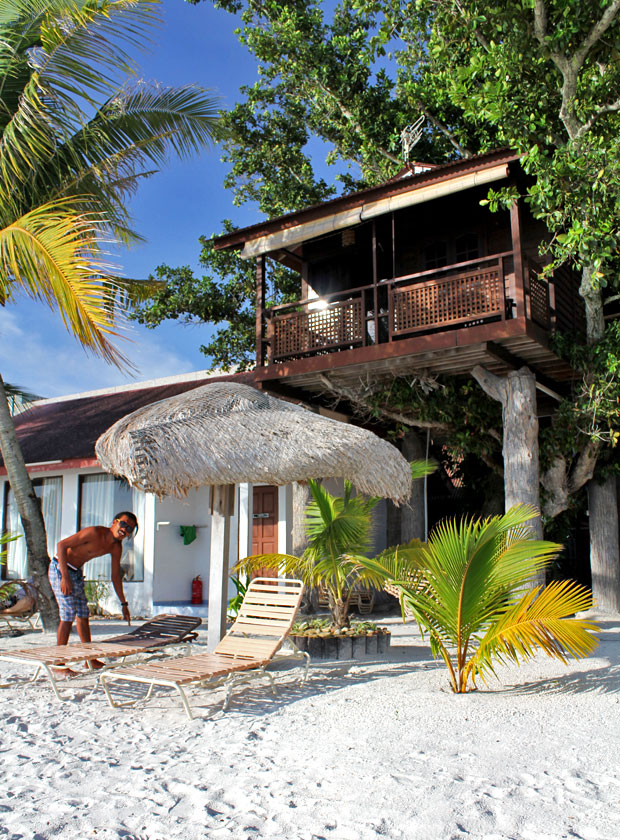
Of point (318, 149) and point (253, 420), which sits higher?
point (318, 149)

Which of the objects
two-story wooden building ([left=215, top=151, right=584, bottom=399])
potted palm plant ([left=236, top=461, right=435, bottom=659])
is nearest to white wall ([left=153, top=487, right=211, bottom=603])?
two-story wooden building ([left=215, top=151, right=584, bottom=399])

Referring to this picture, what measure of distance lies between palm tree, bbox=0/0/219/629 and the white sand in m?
4.44

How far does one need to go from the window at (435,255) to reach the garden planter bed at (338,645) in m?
7.44

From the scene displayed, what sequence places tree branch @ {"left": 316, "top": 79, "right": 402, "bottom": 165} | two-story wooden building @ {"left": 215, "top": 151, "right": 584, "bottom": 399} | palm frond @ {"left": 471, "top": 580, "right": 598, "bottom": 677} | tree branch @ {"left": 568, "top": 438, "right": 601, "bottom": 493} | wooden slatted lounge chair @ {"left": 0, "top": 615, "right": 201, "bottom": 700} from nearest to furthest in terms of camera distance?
palm frond @ {"left": 471, "top": 580, "right": 598, "bottom": 677} → wooden slatted lounge chair @ {"left": 0, "top": 615, "right": 201, "bottom": 700} → two-story wooden building @ {"left": 215, "top": 151, "right": 584, "bottom": 399} → tree branch @ {"left": 568, "top": 438, "right": 601, "bottom": 493} → tree branch @ {"left": 316, "top": 79, "right": 402, "bottom": 165}

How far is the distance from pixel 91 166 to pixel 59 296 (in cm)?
336

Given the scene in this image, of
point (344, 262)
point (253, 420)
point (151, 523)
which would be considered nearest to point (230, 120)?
point (344, 262)

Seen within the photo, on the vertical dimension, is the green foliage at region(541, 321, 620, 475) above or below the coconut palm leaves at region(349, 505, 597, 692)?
above

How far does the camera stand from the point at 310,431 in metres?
6.83

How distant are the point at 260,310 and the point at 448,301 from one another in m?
3.47

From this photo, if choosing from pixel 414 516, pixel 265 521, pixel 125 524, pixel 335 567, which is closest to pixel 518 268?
pixel 335 567

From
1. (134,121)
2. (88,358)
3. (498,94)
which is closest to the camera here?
(88,358)

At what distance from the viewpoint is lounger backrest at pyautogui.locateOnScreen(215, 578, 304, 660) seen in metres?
6.31

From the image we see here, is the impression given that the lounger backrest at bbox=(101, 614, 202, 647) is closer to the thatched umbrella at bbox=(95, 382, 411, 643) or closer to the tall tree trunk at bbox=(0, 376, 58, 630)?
the thatched umbrella at bbox=(95, 382, 411, 643)

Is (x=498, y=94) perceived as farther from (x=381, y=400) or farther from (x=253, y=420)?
(x=253, y=420)
